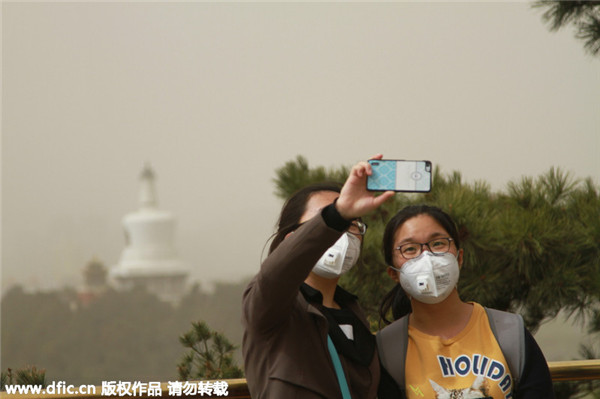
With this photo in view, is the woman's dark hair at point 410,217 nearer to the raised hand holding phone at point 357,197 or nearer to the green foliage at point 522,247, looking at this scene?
the raised hand holding phone at point 357,197

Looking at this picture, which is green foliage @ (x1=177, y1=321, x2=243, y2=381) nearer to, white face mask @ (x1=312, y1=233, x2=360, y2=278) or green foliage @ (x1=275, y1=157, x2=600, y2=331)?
green foliage @ (x1=275, y1=157, x2=600, y2=331)

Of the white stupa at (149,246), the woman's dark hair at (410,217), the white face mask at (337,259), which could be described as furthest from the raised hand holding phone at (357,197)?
the white stupa at (149,246)

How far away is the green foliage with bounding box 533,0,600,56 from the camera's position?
7.66 ft

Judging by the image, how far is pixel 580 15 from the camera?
237 centimetres

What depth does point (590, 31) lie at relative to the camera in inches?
92.0

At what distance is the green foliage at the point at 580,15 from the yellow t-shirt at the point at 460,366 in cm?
159

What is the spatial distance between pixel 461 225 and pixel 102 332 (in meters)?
4.66

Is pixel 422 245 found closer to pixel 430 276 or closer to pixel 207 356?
pixel 430 276

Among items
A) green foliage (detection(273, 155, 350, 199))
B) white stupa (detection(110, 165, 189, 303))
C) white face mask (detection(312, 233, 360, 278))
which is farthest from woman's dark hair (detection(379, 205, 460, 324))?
white stupa (detection(110, 165, 189, 303))

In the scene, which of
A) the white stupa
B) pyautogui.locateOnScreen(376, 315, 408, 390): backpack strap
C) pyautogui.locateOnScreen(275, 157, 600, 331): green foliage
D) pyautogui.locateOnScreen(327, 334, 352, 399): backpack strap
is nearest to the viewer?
pyautogui.locateOnScreen(327, 334, 352, 399): backpack strap

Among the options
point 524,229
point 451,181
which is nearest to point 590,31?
point 451,181

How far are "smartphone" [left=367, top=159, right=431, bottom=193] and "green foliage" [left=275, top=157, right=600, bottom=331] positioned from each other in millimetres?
927

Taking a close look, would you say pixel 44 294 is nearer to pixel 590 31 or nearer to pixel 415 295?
pixel 590 31

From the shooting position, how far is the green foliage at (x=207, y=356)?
69.1 inches
